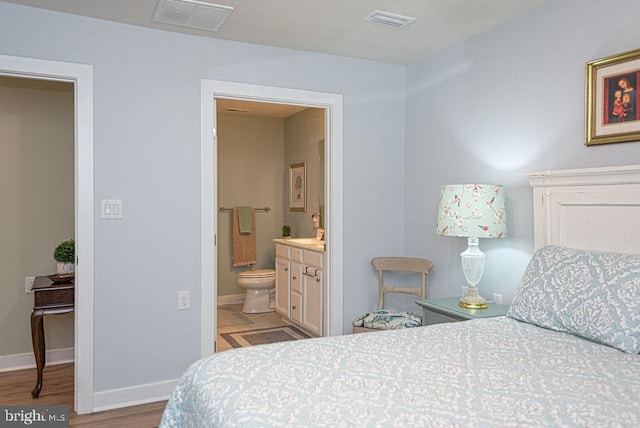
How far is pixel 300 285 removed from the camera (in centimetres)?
468

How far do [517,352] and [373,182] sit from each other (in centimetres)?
222

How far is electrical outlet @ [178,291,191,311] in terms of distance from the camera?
3230 mm

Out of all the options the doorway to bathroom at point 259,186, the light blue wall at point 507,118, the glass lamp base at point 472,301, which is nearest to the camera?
the light blue wall at point 507,118

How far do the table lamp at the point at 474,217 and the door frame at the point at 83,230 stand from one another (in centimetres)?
215

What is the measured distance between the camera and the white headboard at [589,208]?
89.0 inches

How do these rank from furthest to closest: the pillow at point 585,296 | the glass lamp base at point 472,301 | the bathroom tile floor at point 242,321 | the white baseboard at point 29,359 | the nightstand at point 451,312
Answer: the bathroom tile floor at point 242,321 → the white baseboard at point 29,359 → the glass lamp base at point 472,301 → the nightstand at point 451,312 → the pillow at point 585,296

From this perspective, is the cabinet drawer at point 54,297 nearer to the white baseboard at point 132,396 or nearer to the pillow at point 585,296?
the white baseboard at point 132,396

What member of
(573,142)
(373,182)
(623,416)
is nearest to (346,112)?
(373,182)

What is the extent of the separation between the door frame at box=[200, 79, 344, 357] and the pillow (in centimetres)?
160

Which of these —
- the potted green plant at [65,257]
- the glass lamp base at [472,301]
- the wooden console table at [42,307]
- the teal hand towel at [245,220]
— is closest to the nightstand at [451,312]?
the glass lamp base at [472,301]

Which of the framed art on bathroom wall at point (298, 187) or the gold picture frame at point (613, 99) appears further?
the framed art on bathroom wall at point (298, 187)

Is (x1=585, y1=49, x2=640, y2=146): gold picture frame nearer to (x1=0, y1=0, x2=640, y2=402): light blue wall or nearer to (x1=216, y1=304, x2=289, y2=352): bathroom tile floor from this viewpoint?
(x1=0, y1=0, x2=640, y2=402): light blue wall

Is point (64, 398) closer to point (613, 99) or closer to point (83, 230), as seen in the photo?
point (83, 230)

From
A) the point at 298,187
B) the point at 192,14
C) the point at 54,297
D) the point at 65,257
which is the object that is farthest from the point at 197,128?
the point at 298,187
